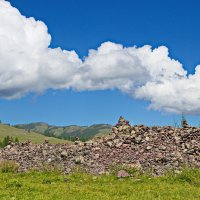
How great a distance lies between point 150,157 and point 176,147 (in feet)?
9.62

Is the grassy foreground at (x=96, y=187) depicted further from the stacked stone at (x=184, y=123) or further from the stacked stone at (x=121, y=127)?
the stacked stone at (x=184, y=123)

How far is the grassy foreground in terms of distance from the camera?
1908 cm

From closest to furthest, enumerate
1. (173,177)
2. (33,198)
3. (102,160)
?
(33,198)
(173,177)
(102,160)

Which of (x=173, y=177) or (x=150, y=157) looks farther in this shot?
(x=150, y=157)

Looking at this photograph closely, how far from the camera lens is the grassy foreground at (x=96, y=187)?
751 inches

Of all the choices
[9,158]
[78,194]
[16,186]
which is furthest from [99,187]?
[9,158]

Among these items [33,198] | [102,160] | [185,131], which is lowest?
[33,198]

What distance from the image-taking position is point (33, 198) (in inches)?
723

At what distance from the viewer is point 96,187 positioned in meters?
21.4

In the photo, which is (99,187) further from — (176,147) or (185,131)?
(185,131)

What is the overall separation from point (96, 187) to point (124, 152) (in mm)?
8528

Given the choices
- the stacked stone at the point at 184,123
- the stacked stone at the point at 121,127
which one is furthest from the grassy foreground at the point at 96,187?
the stacked stone at the point at 184,123

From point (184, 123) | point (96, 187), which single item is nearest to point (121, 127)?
point (184, 123)

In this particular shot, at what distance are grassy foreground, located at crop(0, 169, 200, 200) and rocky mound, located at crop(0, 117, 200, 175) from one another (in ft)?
5.90
